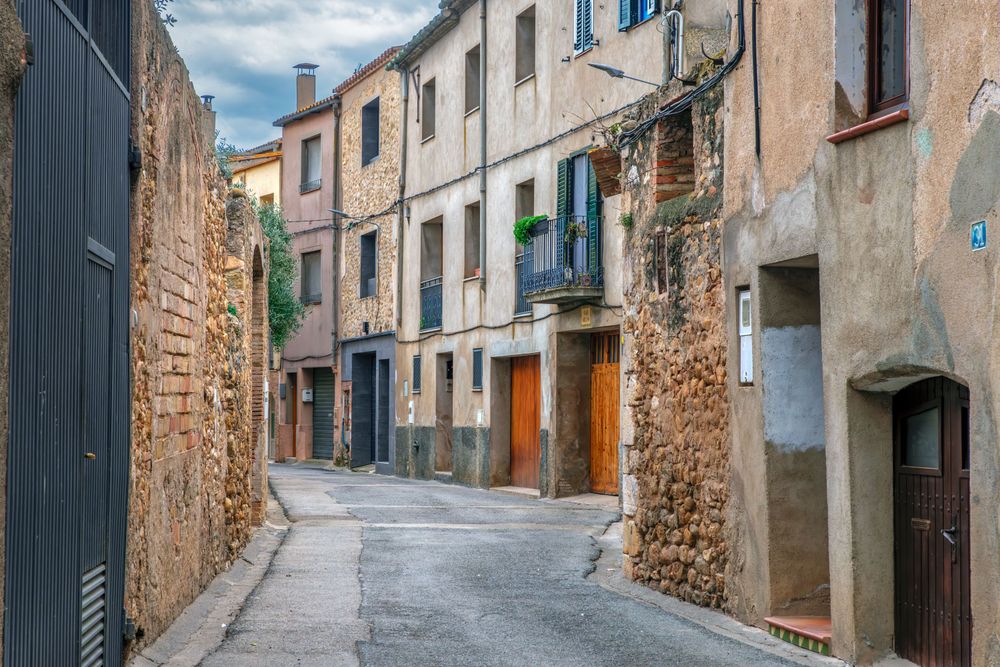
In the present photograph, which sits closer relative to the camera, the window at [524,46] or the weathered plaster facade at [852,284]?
the weathered plaster facade at [852,284]

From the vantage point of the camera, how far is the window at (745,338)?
9727 mm

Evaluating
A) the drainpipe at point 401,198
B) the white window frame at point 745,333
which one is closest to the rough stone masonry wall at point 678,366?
the white window frame at point 745,333

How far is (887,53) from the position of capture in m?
8.12

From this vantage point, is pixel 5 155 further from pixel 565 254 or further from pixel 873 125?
pixel 565 254

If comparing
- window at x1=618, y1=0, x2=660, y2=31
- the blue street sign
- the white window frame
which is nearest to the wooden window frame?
the blue street sign

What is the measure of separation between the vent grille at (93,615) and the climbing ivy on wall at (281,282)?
27160 mm

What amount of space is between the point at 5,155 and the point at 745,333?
252 inches

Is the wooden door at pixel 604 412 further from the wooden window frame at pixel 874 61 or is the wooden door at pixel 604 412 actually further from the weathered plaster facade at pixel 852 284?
the wooden window frame at pixel 874 61

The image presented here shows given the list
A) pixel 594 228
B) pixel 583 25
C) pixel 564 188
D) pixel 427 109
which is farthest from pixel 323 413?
pixel 583 25

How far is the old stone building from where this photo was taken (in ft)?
102

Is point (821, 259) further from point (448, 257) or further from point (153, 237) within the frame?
point (448, 257)

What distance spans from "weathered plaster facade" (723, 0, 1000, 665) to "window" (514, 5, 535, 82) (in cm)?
1383

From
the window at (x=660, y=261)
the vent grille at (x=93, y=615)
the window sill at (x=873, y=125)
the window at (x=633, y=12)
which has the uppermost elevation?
the window at (x=633, y=12)

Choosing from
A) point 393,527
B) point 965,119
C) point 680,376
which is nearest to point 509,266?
point 393,527
